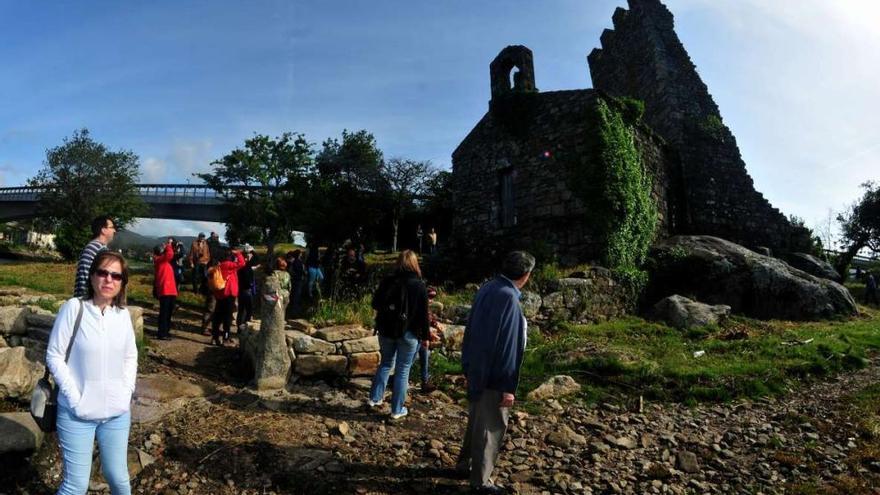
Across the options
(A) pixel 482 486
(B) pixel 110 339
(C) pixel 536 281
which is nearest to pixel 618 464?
(A) pixel 482 486

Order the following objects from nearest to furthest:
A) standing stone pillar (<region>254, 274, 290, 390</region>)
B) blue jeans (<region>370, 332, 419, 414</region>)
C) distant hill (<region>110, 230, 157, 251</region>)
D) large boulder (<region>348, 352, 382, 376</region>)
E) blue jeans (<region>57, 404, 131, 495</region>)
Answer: blue jeans (<region>57, 404, 131, 495</region>) < blue jeans (<region>370, 332, 419, 414</region>) < standing stone pillar (<region>254, 274, 290, 390</region>) < large boulder (<region>348, 352, 382, 376</region>) < distant hill (<region>110, 230, 157, 251</region>)

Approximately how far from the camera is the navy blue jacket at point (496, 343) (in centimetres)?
385

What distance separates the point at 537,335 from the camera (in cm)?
972

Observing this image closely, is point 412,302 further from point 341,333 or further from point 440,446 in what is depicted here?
point 341,333

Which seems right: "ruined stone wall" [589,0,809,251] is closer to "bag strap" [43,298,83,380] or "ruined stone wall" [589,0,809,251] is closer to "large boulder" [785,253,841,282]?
"large boulder" [785,253,841,282]

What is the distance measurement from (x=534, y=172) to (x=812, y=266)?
10.8 meters

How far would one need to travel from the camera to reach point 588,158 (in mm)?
13664

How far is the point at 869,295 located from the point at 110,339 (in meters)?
26.6

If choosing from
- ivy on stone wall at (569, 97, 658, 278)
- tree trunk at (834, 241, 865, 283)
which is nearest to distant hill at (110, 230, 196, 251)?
ivy on stone wall at (569, 97, 658, 278)

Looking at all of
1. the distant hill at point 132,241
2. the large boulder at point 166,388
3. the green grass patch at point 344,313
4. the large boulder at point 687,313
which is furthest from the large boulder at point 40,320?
the distant hill at point 132,241

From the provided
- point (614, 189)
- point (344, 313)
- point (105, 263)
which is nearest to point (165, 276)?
point (344, 313)

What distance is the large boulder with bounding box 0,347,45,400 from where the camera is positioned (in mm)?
4902

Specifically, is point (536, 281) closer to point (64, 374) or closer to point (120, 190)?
point (64, 374)

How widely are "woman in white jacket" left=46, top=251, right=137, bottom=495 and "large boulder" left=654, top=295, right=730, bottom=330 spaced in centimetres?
1068
